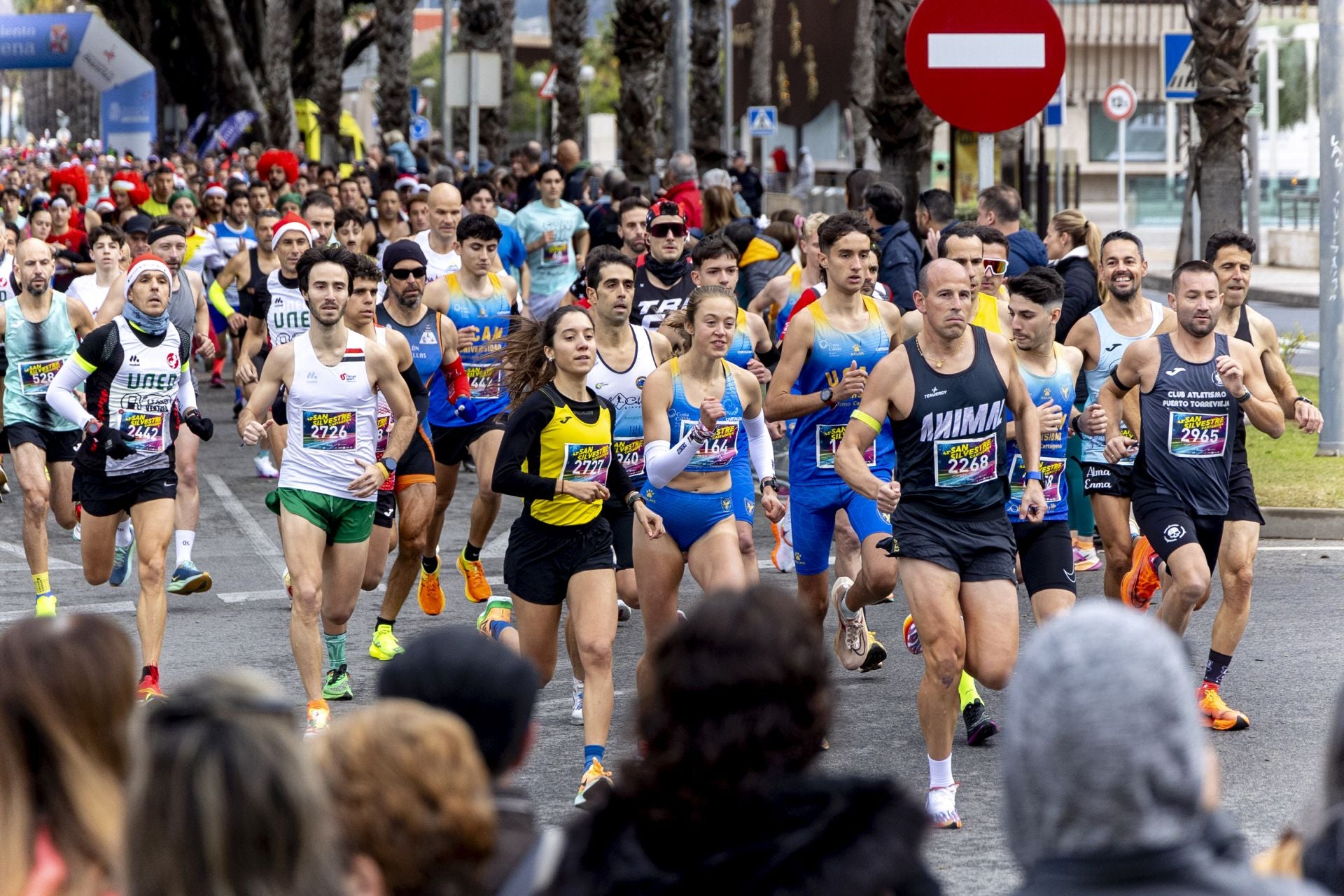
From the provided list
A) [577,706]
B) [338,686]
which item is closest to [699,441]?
[577,706]

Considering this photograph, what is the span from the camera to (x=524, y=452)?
7375mm

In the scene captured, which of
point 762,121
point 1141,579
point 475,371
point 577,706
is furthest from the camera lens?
point 762,121

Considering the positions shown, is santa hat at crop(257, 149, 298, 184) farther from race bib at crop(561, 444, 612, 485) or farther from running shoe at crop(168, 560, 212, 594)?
race bib at crop(561, 444, 612, 485)

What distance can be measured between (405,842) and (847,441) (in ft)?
14.3

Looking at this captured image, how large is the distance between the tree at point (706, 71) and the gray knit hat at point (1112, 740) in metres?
26.0

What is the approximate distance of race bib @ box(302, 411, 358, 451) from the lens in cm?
831

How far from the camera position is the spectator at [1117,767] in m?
2.62

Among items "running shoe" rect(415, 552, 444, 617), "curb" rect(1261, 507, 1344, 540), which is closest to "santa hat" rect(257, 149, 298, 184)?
"running shoe" rect(415, 552, 444, 617)

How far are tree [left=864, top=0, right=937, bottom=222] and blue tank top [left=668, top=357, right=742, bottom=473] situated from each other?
32.6ft

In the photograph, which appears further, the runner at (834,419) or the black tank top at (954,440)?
the runner at (834,419)

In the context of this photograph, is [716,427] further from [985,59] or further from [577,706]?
[985,59]

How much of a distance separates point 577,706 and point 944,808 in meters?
2.07

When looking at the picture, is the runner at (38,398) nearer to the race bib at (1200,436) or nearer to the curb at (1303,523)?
the race bib at (1200,436)

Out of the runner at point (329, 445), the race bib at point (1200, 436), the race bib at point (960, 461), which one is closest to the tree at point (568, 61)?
the runner at point (329, 445)
